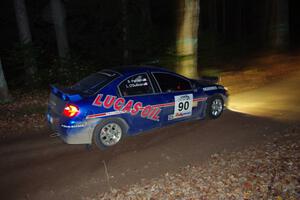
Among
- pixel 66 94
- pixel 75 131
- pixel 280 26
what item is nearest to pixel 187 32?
pixel 66 94

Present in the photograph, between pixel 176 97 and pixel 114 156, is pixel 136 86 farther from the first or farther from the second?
pixel 114 156

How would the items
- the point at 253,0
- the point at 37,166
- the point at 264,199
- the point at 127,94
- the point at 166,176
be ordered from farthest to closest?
the point at 253,0
the point at 127,94
the point at 37,166
the point at 166,176
the point at 264,199

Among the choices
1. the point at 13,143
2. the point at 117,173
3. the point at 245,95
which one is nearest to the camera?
the point at 117,173

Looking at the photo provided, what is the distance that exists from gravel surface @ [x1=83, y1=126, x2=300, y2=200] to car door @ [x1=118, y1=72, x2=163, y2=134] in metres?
1.85

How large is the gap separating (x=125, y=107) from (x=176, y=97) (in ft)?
4.65

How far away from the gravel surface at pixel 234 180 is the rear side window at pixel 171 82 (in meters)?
2.19

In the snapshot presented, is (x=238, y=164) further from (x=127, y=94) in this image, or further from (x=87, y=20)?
(x=87, y=20)

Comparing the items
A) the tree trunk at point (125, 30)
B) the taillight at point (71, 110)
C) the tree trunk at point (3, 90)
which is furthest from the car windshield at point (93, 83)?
the tree trunk at point (125, 30)

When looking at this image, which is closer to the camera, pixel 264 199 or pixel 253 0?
pixel 264 199

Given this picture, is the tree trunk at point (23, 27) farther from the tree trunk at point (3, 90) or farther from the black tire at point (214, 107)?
the black tire at point (214, 107)

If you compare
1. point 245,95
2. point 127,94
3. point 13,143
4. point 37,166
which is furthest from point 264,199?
point 245,95

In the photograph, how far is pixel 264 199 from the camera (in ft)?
15.9

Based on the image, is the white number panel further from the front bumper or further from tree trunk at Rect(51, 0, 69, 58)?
tree trunk at Rect(51, 0, 69, 58)

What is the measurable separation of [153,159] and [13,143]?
3.66 metres
